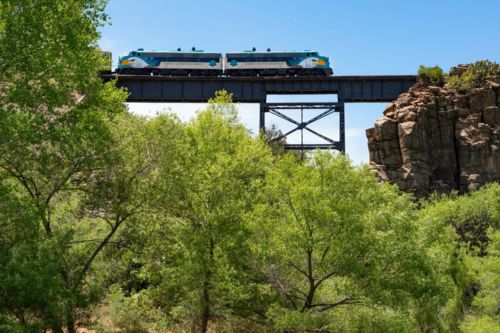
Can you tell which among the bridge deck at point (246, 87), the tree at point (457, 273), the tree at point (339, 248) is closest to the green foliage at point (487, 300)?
the tree at point (457, 273)

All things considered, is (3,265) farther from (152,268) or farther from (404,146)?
(404,146)

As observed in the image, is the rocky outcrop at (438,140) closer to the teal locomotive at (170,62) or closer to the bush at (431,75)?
the bush at (431,75)

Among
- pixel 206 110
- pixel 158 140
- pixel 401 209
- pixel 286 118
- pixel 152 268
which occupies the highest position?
pixel 286 118

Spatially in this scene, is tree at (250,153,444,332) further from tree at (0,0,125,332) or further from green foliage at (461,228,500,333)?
green foliage at (461,228,500,333)

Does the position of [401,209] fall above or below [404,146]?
below

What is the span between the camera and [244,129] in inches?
1037

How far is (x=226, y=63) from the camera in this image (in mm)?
52062

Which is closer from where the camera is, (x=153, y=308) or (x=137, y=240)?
(x=137, y=240)

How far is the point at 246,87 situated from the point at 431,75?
17862 mm

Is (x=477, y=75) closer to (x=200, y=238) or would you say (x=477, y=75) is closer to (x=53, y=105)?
(x=200, y=238)

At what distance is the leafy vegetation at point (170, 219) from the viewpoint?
15.3 m

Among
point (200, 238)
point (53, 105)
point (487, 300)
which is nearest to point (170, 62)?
point (200, 238)

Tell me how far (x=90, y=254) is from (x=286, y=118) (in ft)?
105

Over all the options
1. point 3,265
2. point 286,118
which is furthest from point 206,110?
point 286,118
